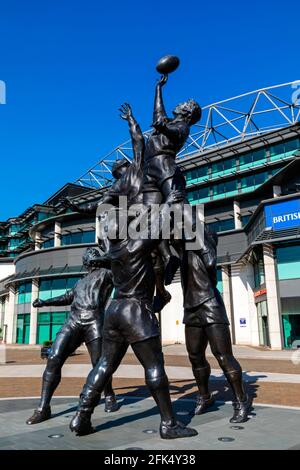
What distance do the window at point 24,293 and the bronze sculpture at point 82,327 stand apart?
3720cm

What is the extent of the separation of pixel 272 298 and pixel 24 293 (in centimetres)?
2690

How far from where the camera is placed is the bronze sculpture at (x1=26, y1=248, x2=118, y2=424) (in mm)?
6273

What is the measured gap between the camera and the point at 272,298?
85.7 ft

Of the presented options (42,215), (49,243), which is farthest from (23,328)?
(42,215)

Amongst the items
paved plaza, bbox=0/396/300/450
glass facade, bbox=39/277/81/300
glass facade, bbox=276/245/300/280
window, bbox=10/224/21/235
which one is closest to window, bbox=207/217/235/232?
glass facade, bbox=39/277/81/300

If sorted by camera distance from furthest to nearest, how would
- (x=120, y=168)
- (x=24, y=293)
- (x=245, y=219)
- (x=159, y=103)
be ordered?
(x=24, y=293), (x=245, y=219), (x=120, y=168), (x=159, y=103)

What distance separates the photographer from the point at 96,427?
5660 millimetres

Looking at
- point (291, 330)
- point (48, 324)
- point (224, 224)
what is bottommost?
point (291, 330)

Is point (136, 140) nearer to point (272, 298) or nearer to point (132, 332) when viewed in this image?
point (132, 332)

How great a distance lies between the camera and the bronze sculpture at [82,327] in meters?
6.27

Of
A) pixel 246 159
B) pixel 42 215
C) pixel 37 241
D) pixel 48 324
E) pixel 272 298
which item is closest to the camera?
pixel 272 298

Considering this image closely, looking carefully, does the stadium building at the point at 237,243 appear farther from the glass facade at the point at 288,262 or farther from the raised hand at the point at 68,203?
Answer: the raised hand at the point at 68,203

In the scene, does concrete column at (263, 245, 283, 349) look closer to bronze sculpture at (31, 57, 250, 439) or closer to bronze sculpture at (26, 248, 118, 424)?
bronze sculpture at (31, 57, 250, 439)

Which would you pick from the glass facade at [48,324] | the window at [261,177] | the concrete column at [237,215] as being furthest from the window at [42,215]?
the window at [261,177]
